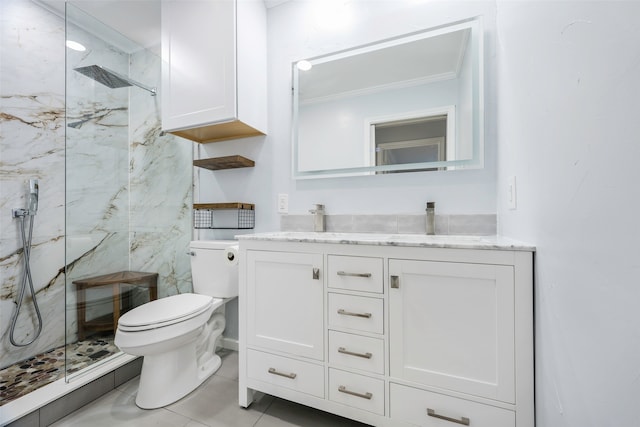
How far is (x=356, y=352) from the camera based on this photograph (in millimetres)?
1128

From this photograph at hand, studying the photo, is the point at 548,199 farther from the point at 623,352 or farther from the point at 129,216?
the point at 129,216

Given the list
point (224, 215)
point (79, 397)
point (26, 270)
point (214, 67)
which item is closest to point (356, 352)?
point (224, 215)

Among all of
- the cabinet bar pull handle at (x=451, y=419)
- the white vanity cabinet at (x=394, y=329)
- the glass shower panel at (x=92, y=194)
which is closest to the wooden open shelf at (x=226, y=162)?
the glass shower panel at (x=92, y=194)

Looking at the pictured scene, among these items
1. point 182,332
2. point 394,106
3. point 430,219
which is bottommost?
point 182,332

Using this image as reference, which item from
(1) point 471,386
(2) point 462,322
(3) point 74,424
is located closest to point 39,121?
(3) point 74,424

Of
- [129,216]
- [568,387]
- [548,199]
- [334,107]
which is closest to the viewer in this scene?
[568,387]

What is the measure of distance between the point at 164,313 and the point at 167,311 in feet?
0.09

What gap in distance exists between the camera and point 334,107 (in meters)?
1.69

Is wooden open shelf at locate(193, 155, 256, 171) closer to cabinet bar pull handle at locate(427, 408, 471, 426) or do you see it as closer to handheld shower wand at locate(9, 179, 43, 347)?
handheld shower wand at locate(9, 179, 43, 347)

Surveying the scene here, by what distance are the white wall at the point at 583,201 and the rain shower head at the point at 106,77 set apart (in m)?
2.26

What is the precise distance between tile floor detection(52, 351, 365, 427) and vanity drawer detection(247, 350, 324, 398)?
0.19 m

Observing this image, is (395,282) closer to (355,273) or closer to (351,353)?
(355,273)

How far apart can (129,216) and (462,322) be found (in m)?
2.06

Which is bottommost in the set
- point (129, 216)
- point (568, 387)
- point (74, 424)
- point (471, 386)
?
point (74, 424)
